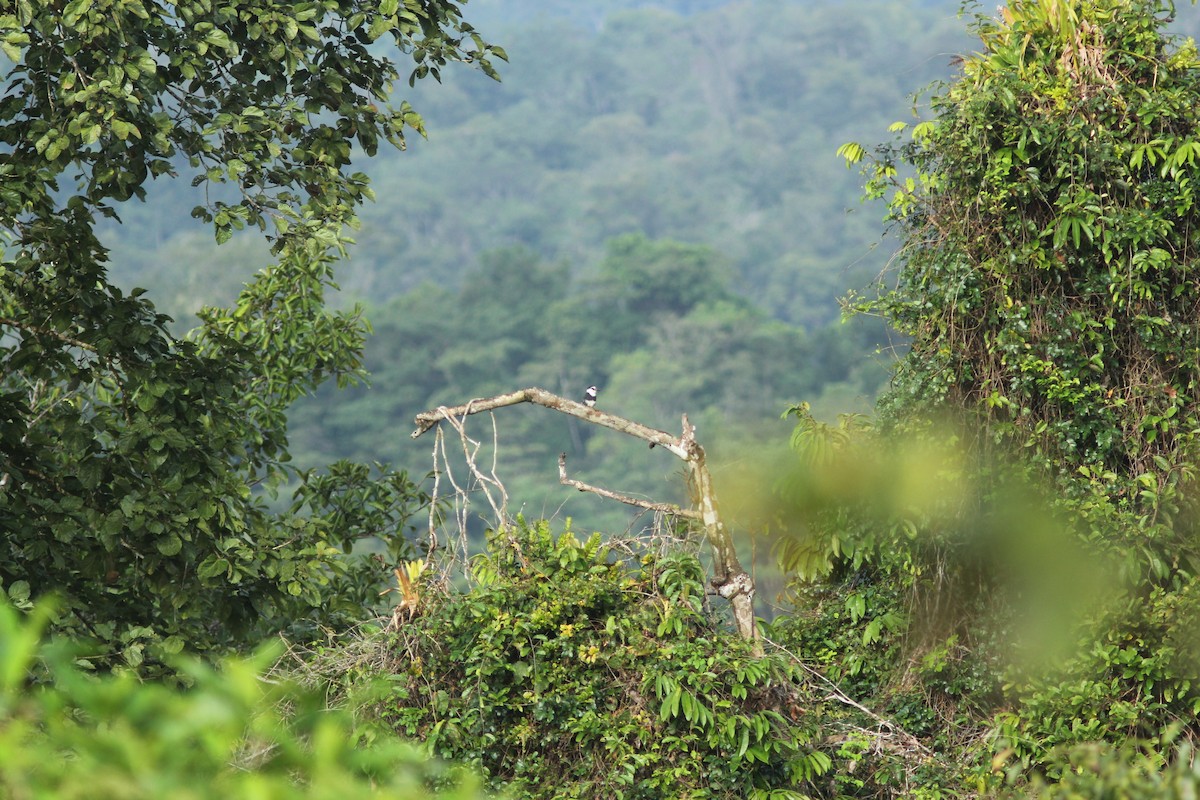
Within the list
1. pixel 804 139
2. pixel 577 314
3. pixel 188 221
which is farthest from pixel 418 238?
pixel 804 139

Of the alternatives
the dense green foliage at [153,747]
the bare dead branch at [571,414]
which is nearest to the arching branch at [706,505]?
the bare dead branch at [571,414]

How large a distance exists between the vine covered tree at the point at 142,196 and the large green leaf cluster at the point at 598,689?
0.62 metres

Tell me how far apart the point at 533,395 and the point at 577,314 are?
3691 centimetres

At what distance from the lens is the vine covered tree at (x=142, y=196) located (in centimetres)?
433

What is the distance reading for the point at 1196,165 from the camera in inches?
197

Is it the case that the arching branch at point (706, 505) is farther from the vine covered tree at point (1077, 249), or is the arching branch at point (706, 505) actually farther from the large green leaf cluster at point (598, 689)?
the vine covered tree at point (1077, 249)

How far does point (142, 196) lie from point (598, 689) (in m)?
2.26

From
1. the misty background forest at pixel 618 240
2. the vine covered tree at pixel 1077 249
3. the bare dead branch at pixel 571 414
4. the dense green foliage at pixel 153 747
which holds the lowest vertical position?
the dense green foliage at pixel 153 747

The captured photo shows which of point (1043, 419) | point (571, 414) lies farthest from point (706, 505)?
point (1043, 419)

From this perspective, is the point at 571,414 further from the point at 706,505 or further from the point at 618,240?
the point at 618,240

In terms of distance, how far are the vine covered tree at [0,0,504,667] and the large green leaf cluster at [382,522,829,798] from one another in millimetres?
622

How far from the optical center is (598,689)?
15.3 ft

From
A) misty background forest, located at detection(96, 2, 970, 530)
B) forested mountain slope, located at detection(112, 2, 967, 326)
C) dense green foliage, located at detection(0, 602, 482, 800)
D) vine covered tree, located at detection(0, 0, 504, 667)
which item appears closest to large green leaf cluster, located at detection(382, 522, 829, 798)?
vine covered tree, located at detection(0, 0, 504, 667)

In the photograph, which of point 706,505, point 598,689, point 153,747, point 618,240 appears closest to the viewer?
point 153,747
